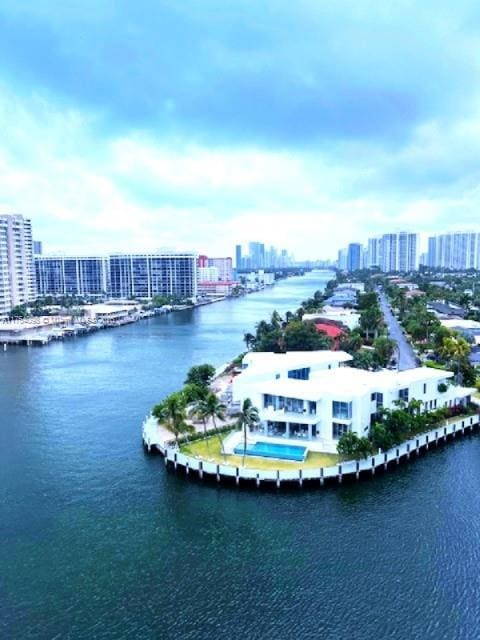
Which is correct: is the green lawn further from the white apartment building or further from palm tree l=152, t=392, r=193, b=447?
the white apartment building

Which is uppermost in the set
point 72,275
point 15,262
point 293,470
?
point 15,262

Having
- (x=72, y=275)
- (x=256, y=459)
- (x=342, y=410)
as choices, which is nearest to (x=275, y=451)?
(x=256, y=459)

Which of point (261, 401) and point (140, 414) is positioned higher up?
point (261, 401)

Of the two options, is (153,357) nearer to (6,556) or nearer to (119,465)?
(119,465)

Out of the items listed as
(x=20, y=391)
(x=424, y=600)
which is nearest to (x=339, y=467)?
(x=424, y=600)

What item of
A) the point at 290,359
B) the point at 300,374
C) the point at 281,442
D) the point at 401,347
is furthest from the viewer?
the point at 401,347

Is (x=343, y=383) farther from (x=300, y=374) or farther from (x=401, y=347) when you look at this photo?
(x=401, y=347)

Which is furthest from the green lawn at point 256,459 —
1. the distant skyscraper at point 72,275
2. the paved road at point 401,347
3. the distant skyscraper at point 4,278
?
the distant skyscraper at point 72,275
